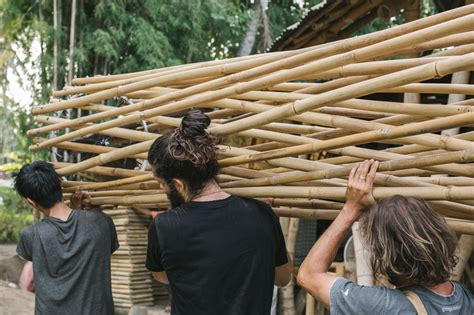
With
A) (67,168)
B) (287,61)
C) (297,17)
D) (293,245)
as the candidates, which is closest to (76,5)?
(297,17)

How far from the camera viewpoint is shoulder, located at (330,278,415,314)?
144cm

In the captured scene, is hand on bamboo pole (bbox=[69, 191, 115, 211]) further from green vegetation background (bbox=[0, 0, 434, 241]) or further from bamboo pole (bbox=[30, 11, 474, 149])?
green vegetation background (bbox=[0, 0, 434, 241])

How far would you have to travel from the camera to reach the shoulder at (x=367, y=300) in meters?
1.44

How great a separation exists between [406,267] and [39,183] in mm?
1443

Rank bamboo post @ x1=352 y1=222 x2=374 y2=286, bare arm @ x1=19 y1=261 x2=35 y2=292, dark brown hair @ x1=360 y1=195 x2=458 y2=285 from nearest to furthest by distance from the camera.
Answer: dark brown hair @ x1=360 y1=195 x2=458 y2=285
bare arm @ x1=19 y1=261 x2=35 y2=292
bamboo post @ x1=352 y1=222 x2=374 y2=286

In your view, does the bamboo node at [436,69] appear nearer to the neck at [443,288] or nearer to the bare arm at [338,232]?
the bare arm at [338,232]

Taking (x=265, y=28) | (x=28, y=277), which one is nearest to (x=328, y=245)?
(x=28, y=277)

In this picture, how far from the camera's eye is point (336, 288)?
1.52 metres

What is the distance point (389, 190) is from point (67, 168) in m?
1.31

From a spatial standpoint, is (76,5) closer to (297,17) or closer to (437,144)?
(297,17)

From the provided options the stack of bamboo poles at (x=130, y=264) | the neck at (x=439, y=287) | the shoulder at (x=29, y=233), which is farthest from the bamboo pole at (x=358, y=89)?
the stack of bamboo poles at (x=130, y=264)

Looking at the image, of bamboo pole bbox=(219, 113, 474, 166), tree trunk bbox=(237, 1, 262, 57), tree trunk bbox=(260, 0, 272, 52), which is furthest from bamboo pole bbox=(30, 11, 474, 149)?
tree trunk bbox=(237, 1, 262, 57)

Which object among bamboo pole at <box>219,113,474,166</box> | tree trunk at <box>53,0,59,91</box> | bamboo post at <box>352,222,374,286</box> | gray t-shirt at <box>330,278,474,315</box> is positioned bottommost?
bamboo post at <box>352,222,374,286</box>

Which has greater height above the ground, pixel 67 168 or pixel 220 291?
pixel 67 168
